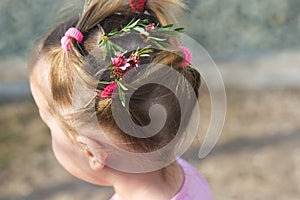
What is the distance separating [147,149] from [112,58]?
220mm

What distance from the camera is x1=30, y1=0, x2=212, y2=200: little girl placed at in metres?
1.47

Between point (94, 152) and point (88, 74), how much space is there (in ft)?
0.64

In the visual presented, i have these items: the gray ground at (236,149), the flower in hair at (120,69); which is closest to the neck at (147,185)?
the flower in hair at (120,69)

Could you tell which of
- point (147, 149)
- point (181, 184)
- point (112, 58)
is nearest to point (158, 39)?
point (112, 58)

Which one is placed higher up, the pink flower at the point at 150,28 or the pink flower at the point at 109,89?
the pink flower at the point at 150,28

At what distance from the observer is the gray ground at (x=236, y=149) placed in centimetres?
271

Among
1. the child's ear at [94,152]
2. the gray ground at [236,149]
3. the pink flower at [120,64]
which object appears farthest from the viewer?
the gray ground at [236,149]

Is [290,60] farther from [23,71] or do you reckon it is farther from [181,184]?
[181,184]

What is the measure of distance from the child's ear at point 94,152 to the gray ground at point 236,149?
1116 mm

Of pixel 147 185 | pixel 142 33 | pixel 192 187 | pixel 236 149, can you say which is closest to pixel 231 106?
pixel 236 149

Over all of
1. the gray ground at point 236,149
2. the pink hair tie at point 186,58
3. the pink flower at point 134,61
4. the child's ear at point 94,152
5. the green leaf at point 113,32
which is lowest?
the gray ground at point 236,149

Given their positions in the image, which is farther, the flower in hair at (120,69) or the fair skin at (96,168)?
the fair skin at (96,168)

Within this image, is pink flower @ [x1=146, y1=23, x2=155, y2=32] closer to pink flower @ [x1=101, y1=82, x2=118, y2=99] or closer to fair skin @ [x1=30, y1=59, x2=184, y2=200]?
pink flower @ [x1=101, y1=82, x2=118, y2=99]

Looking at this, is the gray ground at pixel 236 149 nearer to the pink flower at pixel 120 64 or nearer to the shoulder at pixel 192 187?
the shoulder at pixel 192 187
